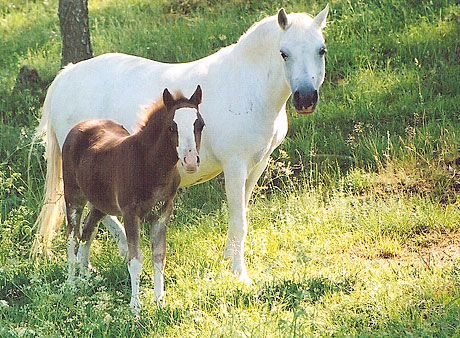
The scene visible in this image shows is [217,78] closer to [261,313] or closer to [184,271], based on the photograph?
[184,271]

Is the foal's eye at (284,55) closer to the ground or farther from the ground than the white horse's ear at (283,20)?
closer to the ground

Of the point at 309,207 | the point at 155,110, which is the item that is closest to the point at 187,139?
the point at 155,110

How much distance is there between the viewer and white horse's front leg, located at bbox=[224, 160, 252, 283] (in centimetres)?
579

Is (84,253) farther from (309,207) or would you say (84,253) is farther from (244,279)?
(309,207)

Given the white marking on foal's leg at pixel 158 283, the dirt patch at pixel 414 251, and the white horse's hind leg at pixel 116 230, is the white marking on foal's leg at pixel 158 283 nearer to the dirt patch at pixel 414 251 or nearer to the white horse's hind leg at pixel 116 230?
the white horse's hind leg at pixel 116 230

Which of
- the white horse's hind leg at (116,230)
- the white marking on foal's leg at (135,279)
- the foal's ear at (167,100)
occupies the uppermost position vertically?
the foal's ear at (167,100)

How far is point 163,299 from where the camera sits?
4980 millimetres

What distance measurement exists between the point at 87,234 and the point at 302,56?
7.15 ft

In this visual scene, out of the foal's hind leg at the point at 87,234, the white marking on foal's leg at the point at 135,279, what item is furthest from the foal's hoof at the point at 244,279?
the foal's hind leg at the point at 87,234

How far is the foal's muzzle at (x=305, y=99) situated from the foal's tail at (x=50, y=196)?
208 cm

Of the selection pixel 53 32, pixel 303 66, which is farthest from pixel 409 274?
pixel 53 32

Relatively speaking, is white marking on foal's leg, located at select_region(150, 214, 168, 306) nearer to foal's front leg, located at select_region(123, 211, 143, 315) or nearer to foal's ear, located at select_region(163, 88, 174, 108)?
foal's front leg, located at select_region(123, 211, 143, 315)

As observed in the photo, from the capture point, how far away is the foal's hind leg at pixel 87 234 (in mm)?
5605

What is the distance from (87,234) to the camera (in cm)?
564
